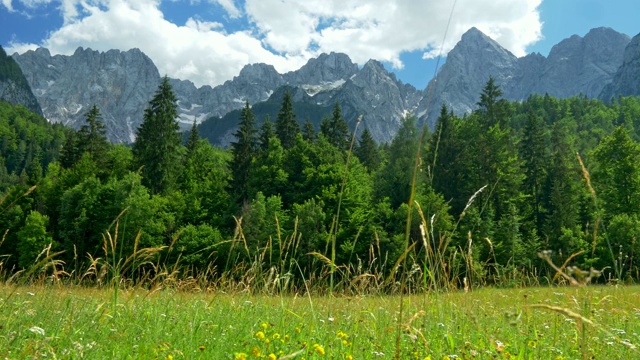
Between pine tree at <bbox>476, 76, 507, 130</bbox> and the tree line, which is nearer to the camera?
the tree line

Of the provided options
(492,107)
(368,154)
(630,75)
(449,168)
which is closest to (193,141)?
(368,154)

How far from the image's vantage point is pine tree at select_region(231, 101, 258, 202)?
137ft

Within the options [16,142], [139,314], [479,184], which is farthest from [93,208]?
[16,142]

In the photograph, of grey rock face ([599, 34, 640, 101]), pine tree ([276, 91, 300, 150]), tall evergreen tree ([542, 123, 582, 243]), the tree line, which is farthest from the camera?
grey rock face ([599, 34, 640, 101])

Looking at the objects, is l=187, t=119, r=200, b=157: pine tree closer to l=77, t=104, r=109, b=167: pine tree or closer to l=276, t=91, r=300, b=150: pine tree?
l=77, t=104, r=109, b=167: pine tree

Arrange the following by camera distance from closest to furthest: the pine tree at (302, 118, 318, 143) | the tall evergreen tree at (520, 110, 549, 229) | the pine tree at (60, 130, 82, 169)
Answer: the tall evergreen tree at (520, 110, 549, 229), the pine tree at (60, 130, 82, 169), the pine tree at (302, 118, 318, 143)

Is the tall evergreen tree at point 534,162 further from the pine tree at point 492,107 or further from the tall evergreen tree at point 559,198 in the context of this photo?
the pine tree at point 492,107

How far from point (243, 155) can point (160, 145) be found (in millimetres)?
7417

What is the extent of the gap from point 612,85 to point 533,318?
21337 cm

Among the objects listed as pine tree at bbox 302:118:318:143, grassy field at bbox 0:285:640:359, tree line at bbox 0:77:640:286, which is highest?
pine tree at bbox 302:118:318:143

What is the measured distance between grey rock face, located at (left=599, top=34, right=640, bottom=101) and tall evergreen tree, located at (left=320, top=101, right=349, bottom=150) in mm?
163507

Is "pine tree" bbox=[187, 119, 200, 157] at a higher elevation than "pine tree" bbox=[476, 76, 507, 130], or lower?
lower

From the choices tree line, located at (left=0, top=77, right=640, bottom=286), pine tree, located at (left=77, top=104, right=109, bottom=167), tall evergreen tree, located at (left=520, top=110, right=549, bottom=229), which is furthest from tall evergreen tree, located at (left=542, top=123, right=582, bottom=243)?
pine tree, located at (left=77, top=104, right=109, bottom=167)

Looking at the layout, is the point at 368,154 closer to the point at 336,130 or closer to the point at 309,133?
the point at 336,130
